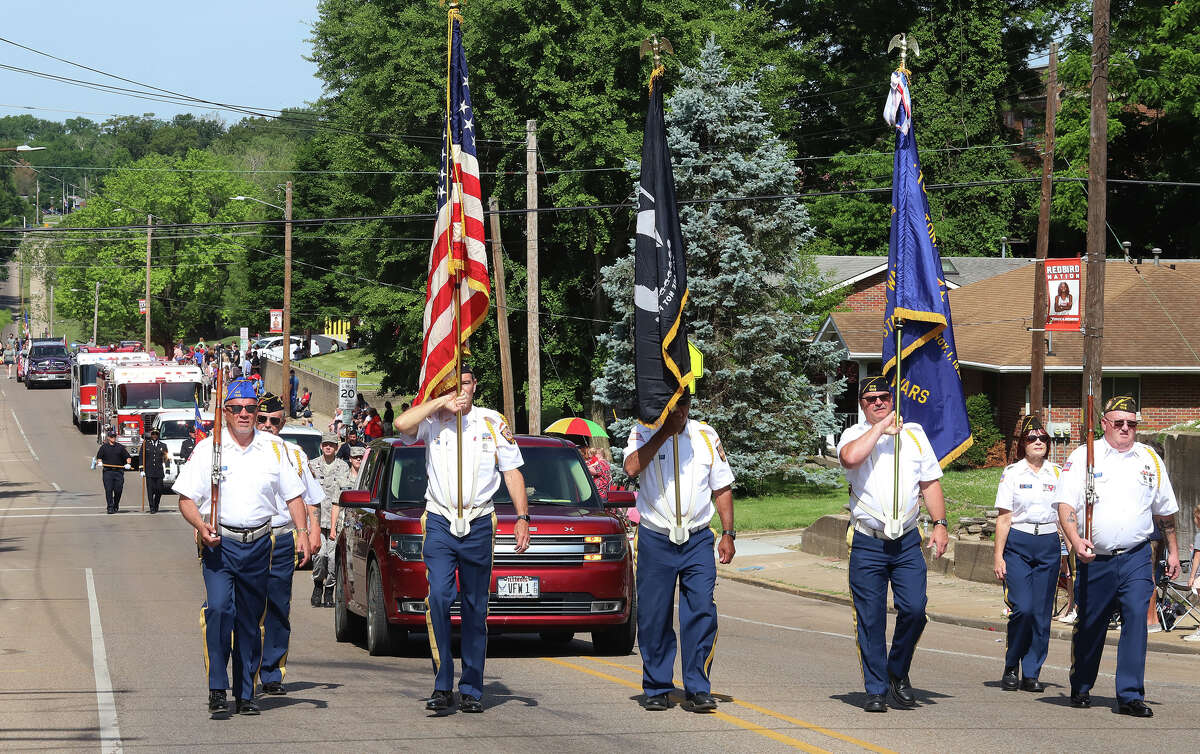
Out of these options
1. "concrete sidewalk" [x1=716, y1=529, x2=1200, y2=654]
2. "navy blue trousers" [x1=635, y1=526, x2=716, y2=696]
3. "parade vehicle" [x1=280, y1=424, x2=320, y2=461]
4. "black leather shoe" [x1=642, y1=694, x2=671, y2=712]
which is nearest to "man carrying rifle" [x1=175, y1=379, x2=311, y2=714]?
"navy blue trousers" [x1=635, y1=526, x2=716, y2=696]

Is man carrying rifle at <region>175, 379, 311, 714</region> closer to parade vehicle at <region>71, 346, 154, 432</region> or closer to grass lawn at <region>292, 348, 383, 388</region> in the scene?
parade vehicle at <region>71, 346, 154, 432</region>

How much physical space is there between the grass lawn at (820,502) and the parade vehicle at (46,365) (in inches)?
2169

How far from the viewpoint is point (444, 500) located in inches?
354

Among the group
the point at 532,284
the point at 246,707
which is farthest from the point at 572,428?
the point at 246,707

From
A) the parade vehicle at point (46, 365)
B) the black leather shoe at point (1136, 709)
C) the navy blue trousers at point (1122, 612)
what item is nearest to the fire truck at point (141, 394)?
the parade vehicle at point (46, 365)

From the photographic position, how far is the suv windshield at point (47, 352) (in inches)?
3179

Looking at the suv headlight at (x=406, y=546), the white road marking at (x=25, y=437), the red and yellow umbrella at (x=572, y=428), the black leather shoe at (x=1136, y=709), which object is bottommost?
the white road marking at (x=25, y=437)

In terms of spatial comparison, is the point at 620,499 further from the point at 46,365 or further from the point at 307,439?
the point at 46,365

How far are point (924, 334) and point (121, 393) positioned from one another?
39890mm

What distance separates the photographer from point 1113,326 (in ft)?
119

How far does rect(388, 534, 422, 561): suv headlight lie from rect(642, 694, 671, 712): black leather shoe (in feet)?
10.4

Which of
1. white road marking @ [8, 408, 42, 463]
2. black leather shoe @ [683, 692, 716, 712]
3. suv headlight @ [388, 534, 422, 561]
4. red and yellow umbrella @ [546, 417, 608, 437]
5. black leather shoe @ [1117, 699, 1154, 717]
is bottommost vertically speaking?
white road marking @ [8, 408, 42, 463]

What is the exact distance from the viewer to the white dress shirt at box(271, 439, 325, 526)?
928cm

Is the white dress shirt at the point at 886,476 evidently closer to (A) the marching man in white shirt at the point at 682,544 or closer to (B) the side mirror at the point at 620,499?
(A) the marching man in white shirt at the point at 682,544
